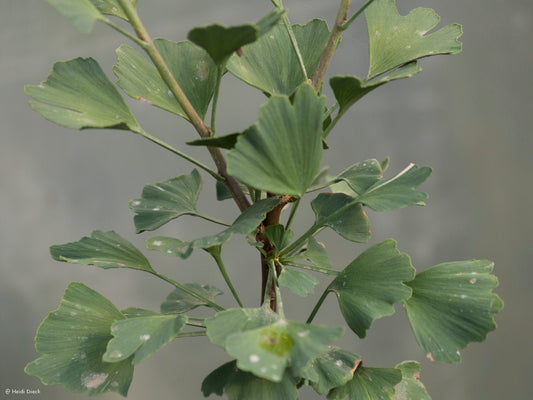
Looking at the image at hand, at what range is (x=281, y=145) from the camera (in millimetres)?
737

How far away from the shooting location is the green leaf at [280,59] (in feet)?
3.06

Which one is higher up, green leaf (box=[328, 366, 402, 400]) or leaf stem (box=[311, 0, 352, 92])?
leaf stem (box=[311, 0, 352, 92])

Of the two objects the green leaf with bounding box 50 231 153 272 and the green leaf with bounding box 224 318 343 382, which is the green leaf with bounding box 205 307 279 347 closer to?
the green leaf with bounding box 224 318 343 382

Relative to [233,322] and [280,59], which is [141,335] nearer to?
[233,322]

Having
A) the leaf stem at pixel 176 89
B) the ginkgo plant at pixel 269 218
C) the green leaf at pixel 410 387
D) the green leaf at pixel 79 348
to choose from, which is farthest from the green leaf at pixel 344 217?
the green leaf at pixel 79 348

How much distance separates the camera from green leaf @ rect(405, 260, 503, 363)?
0.83 m

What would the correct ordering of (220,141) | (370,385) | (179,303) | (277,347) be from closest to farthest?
(277,347) → (220,141) → (370,385) → (179,303)

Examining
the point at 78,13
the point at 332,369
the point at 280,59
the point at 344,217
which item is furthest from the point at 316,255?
the point at 78,13

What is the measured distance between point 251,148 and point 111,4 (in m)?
0.33

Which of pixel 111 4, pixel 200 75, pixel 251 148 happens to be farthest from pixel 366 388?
pixel 111 4

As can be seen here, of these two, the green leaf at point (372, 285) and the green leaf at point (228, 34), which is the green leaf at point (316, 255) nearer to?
the green leaf at point (372, 285)

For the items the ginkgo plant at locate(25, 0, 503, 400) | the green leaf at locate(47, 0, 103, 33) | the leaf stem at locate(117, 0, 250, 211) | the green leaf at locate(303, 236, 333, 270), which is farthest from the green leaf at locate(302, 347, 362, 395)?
the green leaf at locate(47, 0, 103, 33)

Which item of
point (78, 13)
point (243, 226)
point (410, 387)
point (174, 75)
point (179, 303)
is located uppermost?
point (78, 13)

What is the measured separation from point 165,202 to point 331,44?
0.32 m
